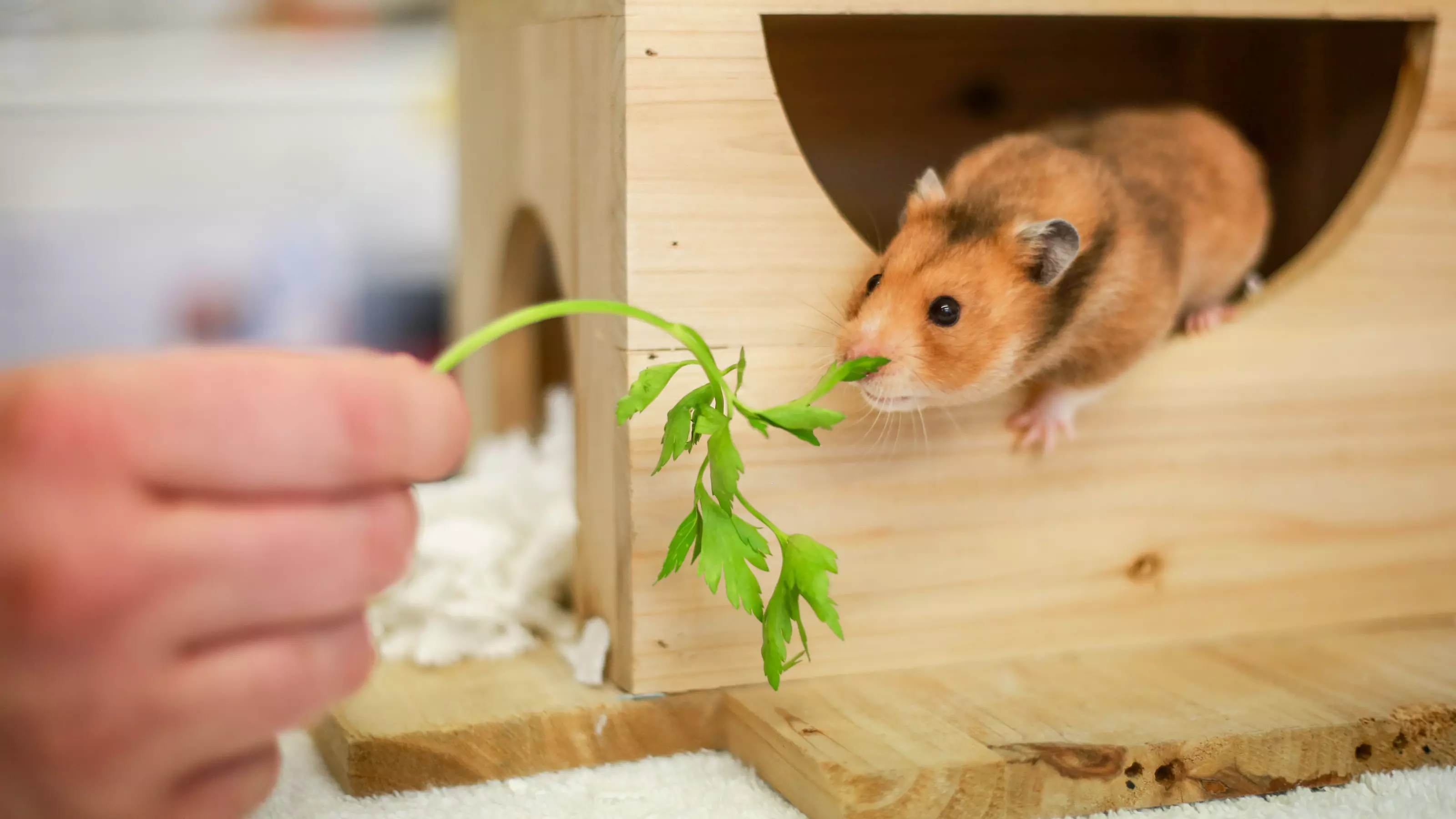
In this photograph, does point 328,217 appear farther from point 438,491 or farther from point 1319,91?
point 1319,91

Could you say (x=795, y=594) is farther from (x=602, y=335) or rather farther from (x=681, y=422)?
(x=602, y=335)

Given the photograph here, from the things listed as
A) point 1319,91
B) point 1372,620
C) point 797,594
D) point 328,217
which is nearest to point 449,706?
point 797,594

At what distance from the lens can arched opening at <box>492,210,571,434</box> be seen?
5.92 ft

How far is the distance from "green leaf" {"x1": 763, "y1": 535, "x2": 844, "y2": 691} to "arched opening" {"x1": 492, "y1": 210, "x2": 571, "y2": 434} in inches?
34.0

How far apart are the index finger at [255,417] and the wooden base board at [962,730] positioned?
45 cm

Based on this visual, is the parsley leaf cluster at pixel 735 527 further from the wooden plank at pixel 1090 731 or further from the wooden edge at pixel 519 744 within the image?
the wooden edge at pixel 519 744

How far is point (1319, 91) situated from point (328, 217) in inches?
110

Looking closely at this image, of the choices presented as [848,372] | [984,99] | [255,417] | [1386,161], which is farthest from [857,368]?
[984,99]

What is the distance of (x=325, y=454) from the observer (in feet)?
2.30

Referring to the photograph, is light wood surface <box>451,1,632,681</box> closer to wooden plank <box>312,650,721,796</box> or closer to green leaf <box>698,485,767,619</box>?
wooden plank <box>312,650,721,796</box>

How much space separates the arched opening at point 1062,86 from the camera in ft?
5.77

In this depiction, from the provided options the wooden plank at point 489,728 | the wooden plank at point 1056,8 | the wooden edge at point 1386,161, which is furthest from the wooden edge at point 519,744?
the wooden edge at point 1386,161

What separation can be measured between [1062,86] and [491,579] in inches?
41.5

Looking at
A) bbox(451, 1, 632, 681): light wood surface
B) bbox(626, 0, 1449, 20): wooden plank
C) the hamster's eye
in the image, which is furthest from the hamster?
bbox(451, 1, 632, 681): light wood surface
